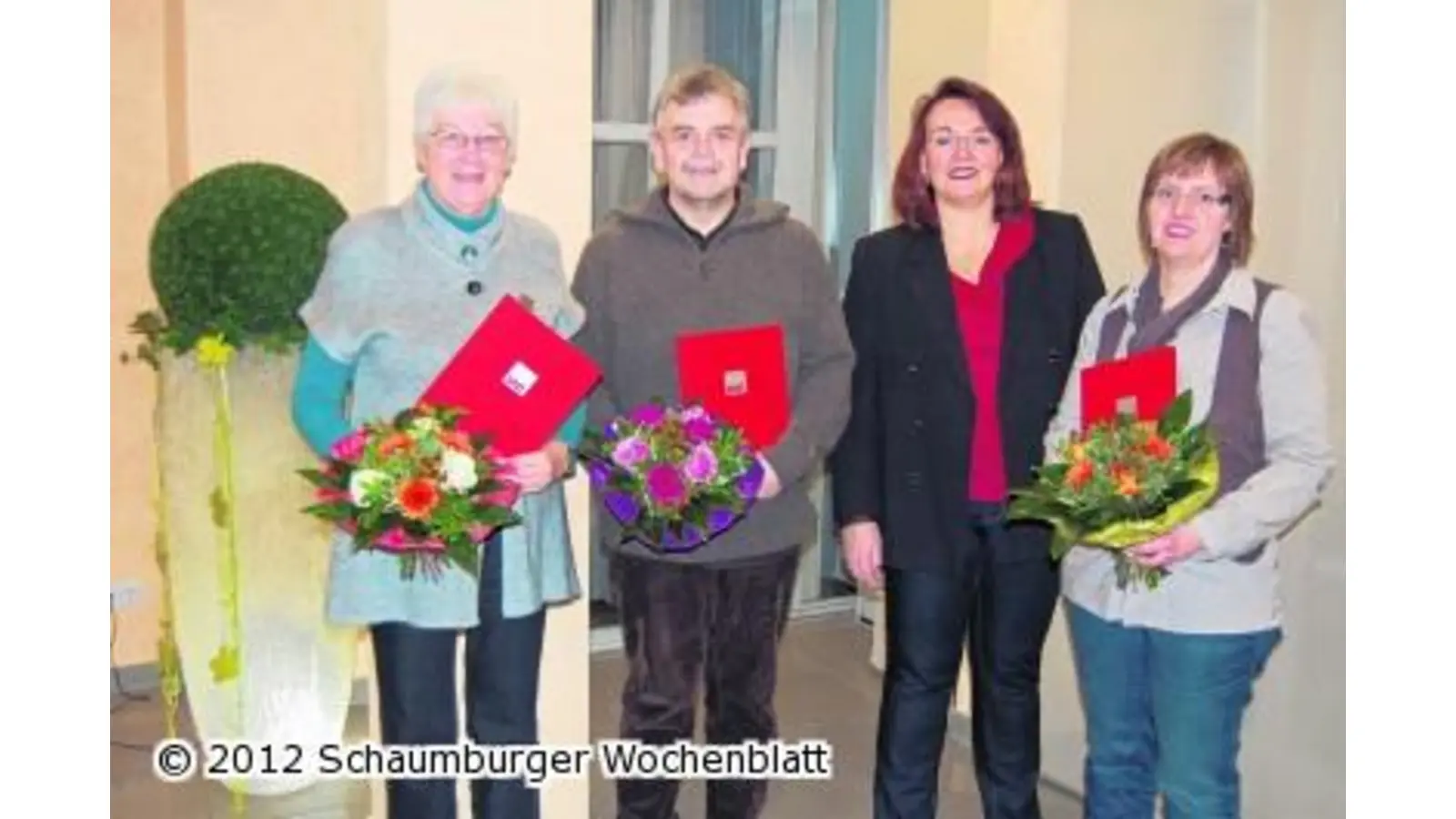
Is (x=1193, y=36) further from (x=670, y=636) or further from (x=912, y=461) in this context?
(x=670, y=636)

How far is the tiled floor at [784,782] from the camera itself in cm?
421

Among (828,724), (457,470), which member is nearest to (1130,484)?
(457,470)

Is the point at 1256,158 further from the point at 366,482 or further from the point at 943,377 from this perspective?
the point at 366,482

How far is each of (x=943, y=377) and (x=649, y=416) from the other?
1.99 feet

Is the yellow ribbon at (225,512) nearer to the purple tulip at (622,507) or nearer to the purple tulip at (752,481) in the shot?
the purple tulip at (622,507)

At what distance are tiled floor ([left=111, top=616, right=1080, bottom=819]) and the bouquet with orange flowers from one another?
1.74m

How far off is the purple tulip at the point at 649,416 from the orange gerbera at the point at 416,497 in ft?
1.59

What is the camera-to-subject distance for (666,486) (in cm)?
275

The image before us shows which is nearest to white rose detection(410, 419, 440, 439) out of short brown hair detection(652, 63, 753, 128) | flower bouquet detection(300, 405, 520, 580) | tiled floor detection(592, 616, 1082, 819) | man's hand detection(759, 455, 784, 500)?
flower bouquet detection(300, 405, 520, 580)

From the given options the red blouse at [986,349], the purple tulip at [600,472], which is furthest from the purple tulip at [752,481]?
the red blouse at [986,349]

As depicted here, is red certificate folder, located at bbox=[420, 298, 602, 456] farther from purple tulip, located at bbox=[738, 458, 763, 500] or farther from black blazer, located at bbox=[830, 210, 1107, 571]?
black blazer, located at bbox=[830, 210, 1107, 571]

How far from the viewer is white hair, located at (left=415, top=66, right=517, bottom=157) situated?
2.62 m
